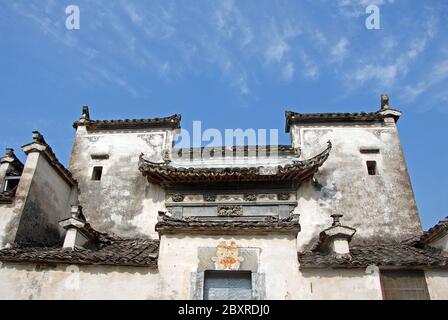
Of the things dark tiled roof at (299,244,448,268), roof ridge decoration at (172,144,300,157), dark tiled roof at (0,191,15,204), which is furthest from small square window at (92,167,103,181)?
dark tiled roof at (299,244,448,268)

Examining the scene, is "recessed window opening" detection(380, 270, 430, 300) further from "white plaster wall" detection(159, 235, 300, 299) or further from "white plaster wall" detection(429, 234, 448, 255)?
"white plaster wall" detection(159, 235, 300, 299)

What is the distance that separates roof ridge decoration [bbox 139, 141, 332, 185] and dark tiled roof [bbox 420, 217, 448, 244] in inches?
144

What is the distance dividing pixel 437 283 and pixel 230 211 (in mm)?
6192

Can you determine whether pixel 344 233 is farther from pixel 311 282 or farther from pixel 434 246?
pixel 434 246

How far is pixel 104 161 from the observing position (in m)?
16.4

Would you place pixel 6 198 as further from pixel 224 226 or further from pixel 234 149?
pixel 234 149

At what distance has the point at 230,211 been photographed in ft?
46.4

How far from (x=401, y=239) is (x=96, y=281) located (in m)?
9.23

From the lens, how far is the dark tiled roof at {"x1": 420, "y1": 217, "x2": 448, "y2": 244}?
38.6 ft

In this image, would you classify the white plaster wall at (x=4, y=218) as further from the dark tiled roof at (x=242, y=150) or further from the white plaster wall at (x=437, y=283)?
the white plaster wall at (x=437, y=283)

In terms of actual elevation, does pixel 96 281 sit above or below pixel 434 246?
below

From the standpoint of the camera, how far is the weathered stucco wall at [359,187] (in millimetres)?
14102

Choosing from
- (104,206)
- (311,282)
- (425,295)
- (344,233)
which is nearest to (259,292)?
(311,282)

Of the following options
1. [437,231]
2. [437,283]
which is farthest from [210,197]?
[437,283]
